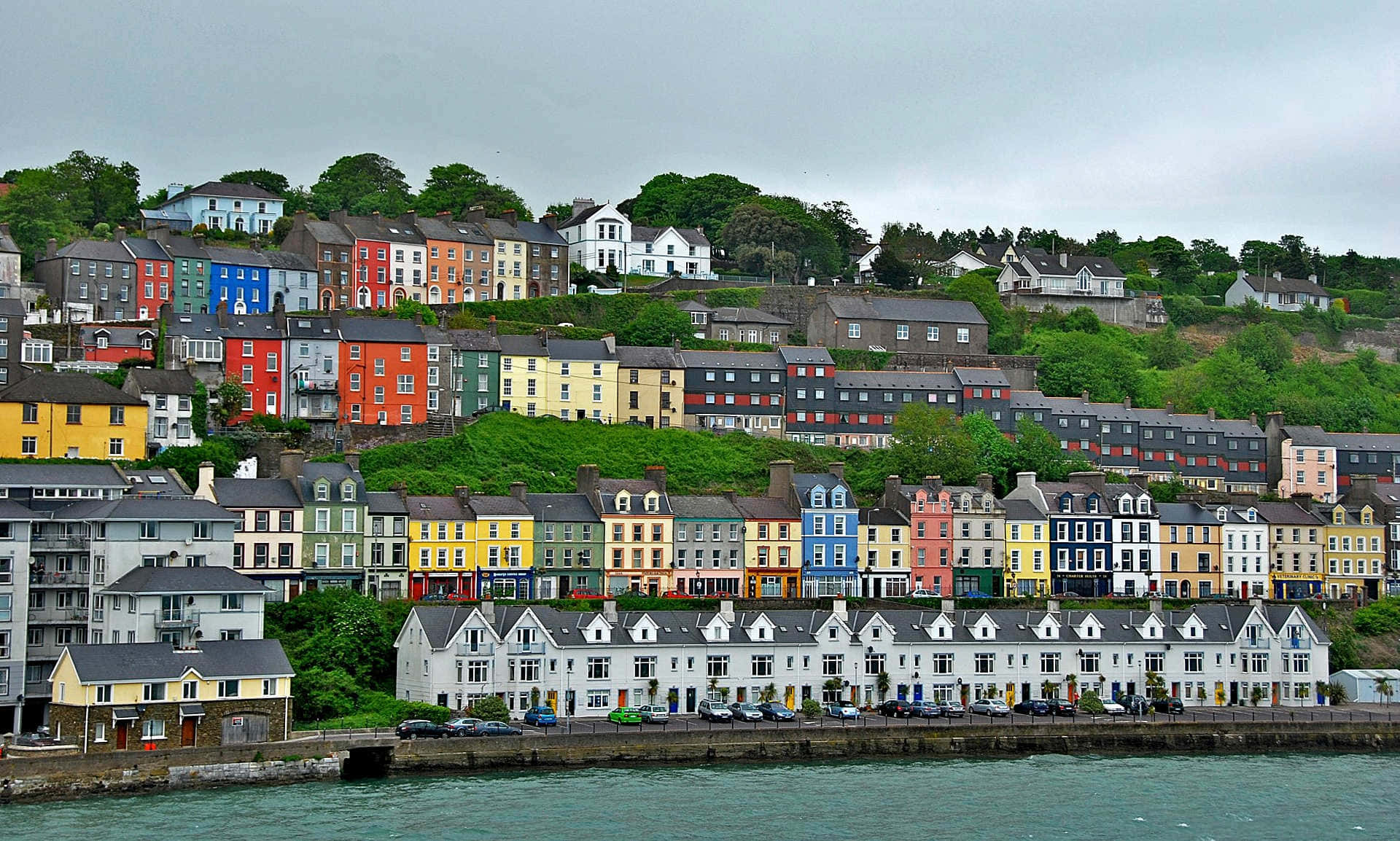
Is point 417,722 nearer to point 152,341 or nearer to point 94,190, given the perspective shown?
point 152,341

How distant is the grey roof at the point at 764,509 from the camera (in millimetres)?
77812

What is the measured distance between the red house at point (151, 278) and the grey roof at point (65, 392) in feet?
56.7

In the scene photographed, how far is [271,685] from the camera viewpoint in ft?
184

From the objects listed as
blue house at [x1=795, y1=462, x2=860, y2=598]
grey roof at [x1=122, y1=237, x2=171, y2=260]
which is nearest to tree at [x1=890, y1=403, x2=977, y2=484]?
blue house at [x1=795, y1=462, x2=860, y2=598]

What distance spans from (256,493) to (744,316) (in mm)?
38607

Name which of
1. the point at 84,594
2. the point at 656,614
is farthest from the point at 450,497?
the point at 84,594

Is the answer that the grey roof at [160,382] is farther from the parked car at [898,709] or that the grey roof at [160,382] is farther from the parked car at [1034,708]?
the parked car at [1034,708]

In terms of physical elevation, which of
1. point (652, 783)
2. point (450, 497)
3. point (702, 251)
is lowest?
point (652, 783)

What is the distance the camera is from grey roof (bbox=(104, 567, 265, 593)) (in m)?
58.4

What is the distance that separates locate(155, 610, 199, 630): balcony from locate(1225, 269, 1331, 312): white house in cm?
9248

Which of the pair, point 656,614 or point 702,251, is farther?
point 702,251

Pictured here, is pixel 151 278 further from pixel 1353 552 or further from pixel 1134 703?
pixel 1353 552

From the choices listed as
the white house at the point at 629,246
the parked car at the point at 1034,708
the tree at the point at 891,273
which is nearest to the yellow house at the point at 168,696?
the parked car at the point at 1034,708

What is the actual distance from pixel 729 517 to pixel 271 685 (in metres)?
25.8
